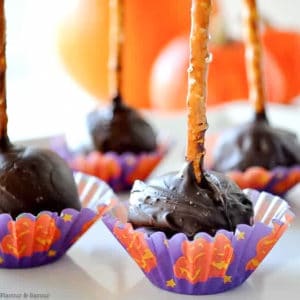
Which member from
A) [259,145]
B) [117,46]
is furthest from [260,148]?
[117,46]

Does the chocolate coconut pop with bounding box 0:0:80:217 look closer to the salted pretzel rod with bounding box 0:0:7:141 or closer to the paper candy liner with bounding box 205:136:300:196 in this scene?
the salted pretzel rod with bounding box 0:0:7:141

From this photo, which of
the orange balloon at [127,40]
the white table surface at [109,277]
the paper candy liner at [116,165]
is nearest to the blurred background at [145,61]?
the orange balloon at [127,40]

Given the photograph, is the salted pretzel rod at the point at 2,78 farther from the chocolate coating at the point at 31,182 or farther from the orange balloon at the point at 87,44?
the orange balloon at the point at 87,44

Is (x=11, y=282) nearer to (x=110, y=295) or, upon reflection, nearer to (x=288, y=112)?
(x=110, y=295)

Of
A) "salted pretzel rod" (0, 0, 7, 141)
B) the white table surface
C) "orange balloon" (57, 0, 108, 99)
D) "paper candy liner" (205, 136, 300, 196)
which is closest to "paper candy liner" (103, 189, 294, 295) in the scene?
the white table surface

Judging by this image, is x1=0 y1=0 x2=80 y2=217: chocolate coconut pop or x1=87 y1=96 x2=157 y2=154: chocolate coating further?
x1=87 y1=96 x2=157 y2=154: chocolate coating
